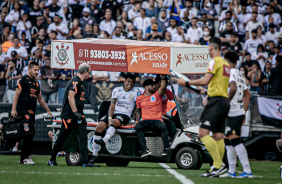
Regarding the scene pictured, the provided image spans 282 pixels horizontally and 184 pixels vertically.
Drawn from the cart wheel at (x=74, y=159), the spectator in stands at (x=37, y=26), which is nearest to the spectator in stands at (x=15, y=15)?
the spectator in stands at (x=37, y=26)

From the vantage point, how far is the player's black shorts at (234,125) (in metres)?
8.63

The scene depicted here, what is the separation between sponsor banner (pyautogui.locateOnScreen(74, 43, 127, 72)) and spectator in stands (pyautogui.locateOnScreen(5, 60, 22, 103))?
20.9 ft

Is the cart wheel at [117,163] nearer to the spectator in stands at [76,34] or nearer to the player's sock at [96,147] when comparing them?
the player's sock at [96,147]

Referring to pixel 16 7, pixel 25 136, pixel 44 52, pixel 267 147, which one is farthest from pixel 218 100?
pixel 16 7

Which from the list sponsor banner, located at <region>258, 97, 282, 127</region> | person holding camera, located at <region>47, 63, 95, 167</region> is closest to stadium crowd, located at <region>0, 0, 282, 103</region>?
sponsor banner, located at <region>258, 97, 282, 127</region>

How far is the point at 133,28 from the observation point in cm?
1948

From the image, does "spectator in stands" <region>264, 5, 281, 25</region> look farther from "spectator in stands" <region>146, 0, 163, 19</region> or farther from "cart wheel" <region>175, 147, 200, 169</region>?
"cart wheel" <region>175, 147, 200, 169</region>

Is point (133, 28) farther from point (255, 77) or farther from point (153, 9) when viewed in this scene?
point (255, 77)

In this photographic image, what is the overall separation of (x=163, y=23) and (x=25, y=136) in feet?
33.2

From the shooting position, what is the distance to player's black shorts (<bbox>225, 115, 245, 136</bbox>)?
8.63m

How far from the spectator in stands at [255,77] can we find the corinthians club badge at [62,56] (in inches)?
305

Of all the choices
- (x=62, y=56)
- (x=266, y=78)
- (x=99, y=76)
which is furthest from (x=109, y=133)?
(x=266, y=78)

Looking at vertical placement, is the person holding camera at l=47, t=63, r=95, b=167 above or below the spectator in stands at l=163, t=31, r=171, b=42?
below

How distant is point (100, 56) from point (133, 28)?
827 cm
